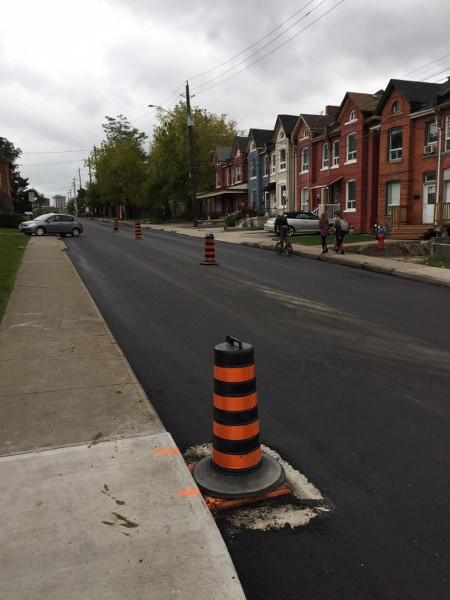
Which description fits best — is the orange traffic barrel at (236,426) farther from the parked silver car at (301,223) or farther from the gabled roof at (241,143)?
the gabled roof at (241,143)

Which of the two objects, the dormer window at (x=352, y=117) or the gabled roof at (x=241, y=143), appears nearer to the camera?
the dormer window at (x=352, y=117)

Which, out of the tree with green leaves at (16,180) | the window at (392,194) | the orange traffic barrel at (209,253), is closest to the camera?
the orange traffic barrel at (209,253)

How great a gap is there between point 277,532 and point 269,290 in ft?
31.3

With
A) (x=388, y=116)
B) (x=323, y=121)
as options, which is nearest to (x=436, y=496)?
(x=388, y=116)

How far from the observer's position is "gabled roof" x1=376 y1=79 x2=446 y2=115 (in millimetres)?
27828

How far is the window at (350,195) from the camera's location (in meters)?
33.4

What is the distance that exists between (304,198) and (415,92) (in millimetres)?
13368

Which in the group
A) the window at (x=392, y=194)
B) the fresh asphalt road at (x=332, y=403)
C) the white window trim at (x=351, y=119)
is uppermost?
the white window trim at (x=351, y=119)

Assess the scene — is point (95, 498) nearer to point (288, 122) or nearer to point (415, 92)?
point (415, 92)

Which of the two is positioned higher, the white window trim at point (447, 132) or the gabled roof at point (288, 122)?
the gabled roof at point (288, 122)

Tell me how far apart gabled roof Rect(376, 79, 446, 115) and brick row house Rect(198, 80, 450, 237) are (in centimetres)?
6

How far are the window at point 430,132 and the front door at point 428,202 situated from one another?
224cm

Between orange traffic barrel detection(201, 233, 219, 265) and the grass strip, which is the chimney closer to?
the grass strip

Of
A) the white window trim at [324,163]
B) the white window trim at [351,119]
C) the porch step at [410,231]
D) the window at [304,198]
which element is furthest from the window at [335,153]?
the porch step at [410,231]
